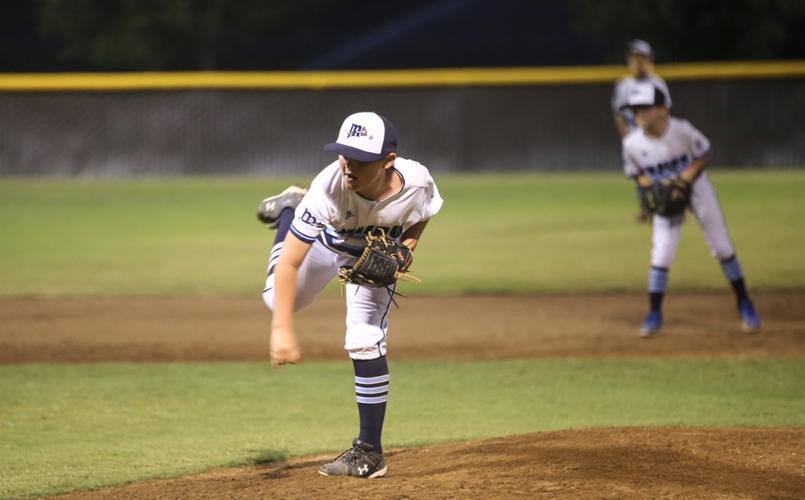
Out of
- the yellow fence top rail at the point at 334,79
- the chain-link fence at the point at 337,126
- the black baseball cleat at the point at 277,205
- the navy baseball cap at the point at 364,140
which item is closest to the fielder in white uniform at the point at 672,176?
the black baseball cleat at the point at 277,205

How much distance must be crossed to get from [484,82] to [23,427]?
1556 centimetres

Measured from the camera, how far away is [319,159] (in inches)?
786

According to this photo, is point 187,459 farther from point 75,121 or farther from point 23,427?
point 75,121

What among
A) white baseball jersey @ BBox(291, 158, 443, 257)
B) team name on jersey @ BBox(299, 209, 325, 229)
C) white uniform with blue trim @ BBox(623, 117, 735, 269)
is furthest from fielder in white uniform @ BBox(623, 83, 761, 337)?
team name on jersey @ BBox(299, 209, 325, 229)

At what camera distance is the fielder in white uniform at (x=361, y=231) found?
3545 mm

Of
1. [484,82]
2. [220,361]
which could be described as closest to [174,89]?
[484,82]

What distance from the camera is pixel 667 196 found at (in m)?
6.73

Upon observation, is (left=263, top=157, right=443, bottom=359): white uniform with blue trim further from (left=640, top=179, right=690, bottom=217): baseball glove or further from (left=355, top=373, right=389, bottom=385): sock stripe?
(left=640, top=179, right=690, bottom=217): baseball glove

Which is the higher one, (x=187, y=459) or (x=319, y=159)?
(x=319, y=159)

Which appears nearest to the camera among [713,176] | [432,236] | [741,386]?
[741,386]

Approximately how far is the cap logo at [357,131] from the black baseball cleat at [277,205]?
4.32 ft

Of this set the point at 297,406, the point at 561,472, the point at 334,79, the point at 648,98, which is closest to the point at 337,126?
the point at 334,79

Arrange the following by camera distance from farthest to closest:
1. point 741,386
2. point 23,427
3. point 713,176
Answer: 1. point 713,176
2. point 741,386
3. point 23,427

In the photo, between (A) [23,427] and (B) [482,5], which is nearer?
(A) [23,427]
